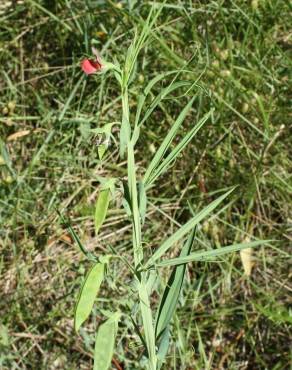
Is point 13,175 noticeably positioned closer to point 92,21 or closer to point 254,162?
point 92,21

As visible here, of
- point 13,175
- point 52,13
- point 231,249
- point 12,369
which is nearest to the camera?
point 231,249

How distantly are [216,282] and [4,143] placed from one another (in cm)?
76

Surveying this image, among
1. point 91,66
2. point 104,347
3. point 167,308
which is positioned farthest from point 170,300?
point 91,66

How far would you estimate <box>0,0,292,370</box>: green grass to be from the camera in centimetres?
193

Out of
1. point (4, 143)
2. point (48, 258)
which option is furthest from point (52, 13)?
point (48, 258)

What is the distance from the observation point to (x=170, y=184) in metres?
2.05

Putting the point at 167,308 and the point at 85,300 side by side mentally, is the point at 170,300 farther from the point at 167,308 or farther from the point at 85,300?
the point at 85,300

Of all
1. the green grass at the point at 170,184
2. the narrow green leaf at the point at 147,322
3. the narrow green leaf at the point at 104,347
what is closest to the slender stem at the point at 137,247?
the narrow green leaf at the point at 147,322

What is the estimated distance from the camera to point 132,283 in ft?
3.94

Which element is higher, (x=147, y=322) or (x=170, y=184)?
(x=147, y=322)

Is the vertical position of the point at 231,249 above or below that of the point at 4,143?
above

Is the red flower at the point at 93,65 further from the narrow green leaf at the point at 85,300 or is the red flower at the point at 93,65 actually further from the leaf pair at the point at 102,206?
the narrow green leaf at the point at 85,300

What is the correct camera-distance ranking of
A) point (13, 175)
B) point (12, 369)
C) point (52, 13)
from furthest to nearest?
point (52, 13) → point (13, 175) → point (12, 369)

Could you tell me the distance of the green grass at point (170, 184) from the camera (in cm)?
193
